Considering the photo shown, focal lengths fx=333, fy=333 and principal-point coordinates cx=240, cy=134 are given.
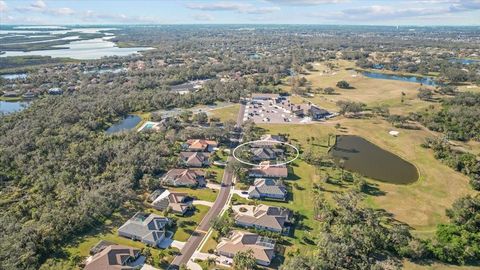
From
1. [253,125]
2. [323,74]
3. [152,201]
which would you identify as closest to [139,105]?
[253,125]

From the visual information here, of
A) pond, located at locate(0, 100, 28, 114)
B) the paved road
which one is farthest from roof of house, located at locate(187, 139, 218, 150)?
pond, located at locate(0, 100, 28, 114)

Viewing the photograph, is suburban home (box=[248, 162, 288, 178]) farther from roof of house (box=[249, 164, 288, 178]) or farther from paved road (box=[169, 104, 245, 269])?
paved road (box=[169, 104, 245, 269])

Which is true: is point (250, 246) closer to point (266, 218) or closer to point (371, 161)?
point (266, 218)

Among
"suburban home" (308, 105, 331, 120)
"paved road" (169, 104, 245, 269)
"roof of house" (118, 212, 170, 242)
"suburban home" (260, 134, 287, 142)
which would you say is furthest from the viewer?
Answer: "suburban home" (308, 105, 331, 120)

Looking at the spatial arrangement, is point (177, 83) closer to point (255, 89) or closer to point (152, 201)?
point (255, 89)

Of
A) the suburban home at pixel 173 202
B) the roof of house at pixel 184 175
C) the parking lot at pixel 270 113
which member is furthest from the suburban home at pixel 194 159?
the parking lot at pixel 270 113

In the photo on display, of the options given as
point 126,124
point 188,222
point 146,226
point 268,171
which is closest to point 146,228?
point 146,226
